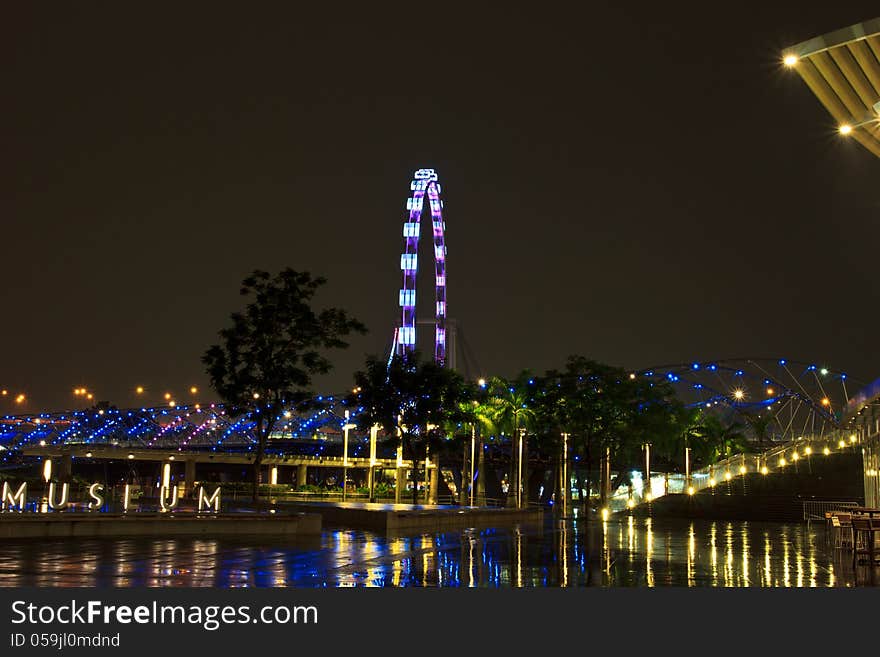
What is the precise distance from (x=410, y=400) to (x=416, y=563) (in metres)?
30.9

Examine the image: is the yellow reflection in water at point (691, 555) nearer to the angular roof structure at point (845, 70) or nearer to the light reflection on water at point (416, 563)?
the light reflection on water at point (416, 563)

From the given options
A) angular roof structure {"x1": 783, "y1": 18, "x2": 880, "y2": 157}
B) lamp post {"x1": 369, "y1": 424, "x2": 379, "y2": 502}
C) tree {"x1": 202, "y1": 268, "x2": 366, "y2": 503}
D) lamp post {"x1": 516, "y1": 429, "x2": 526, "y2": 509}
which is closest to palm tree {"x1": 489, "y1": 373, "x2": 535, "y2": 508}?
lamp post {"x1": 516, "y1": 429, "x2": 526, "y2": 509}

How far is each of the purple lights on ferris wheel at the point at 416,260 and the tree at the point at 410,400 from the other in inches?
1359

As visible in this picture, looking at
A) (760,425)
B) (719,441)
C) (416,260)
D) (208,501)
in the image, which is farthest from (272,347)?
(760,425)

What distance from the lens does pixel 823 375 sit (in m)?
165

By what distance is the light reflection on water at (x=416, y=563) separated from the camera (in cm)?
1441

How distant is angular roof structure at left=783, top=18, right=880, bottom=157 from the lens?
11.8 meters

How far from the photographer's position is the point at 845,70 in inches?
490

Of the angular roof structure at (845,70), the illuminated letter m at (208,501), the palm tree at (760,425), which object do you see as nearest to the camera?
the angular roof structure at (845,70)

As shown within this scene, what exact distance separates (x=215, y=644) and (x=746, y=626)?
17.1ft

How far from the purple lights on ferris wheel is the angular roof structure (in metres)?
71.7

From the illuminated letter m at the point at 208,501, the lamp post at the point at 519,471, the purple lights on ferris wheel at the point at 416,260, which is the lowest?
the illuminated letter m at the point at 208,501

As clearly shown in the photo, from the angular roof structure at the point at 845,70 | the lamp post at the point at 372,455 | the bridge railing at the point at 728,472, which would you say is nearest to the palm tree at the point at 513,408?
the bridge railing at the point at 728,472

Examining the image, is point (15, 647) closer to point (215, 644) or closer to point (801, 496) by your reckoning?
point (215, 644)
